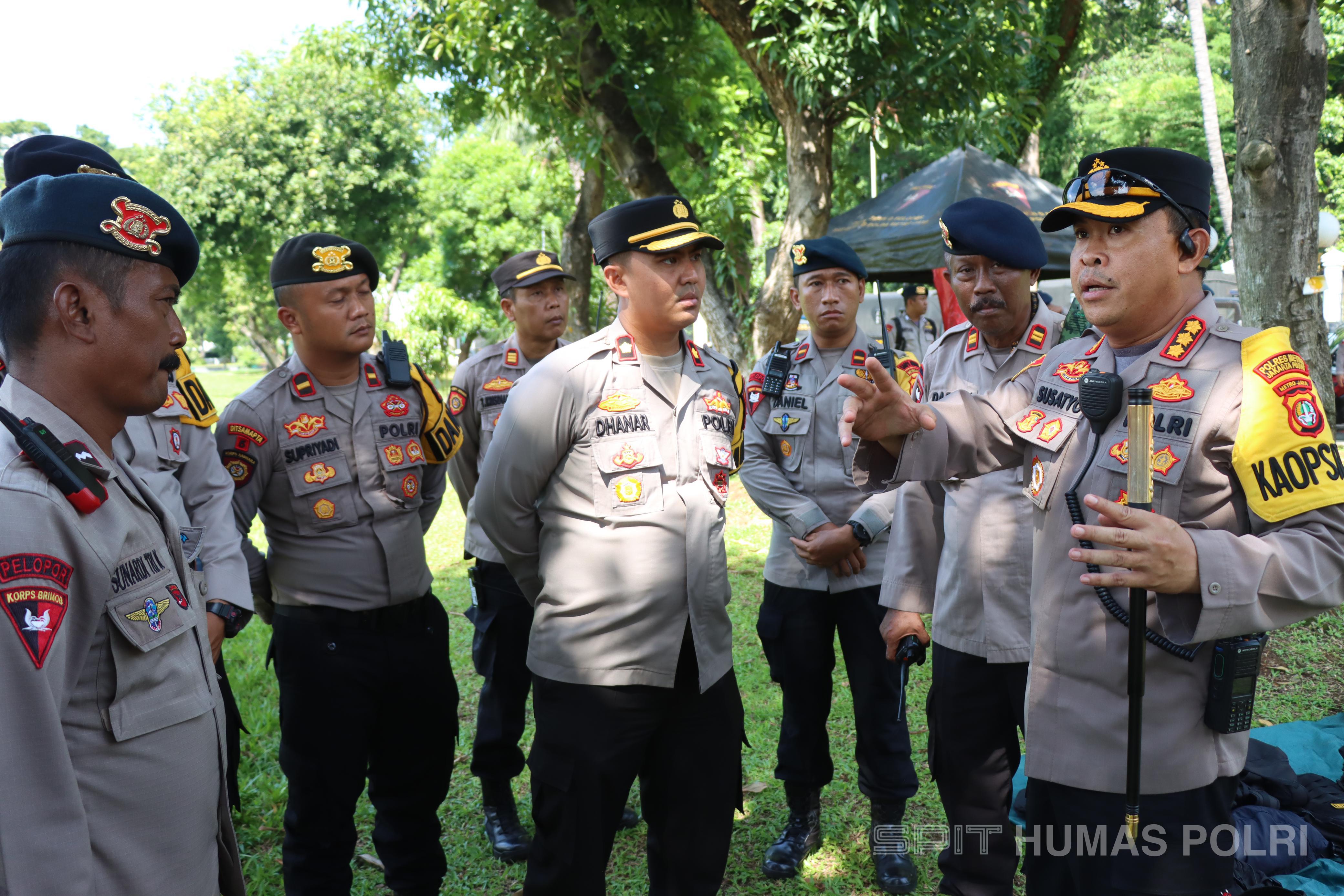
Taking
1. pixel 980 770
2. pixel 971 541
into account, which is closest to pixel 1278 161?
pixel 971 541

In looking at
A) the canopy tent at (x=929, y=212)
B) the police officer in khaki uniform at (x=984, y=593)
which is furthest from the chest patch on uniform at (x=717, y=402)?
the canopy tent at (x=929, y=212)

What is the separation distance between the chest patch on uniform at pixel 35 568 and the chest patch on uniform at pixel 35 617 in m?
0.01

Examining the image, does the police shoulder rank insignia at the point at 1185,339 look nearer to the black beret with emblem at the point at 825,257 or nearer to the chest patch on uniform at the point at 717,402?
the chest patch on uniform at the point at 717,402

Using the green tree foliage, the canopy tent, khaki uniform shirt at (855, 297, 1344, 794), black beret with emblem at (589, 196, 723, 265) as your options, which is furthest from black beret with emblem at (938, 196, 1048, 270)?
the green tree foliage

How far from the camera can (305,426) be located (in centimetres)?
319

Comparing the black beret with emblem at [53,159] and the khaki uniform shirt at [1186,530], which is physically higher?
the black beret with emblem at [53,159]

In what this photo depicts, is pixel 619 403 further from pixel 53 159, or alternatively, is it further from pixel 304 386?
pixel 53 159

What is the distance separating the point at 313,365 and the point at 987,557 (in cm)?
249

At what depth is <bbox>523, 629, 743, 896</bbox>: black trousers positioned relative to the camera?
2611 millimetres

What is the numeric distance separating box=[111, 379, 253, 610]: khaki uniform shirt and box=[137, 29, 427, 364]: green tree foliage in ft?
64.7

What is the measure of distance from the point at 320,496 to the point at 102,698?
1.61 meters

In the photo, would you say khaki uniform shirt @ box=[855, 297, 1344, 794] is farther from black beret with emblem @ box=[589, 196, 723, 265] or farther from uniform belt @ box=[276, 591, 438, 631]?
uniform belt @ box=[276, 591, 438, 631]

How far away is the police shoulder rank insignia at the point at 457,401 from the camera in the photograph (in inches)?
178

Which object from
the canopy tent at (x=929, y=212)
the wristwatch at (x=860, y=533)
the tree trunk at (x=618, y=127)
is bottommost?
the wristwatch at (x=860, y=533)
